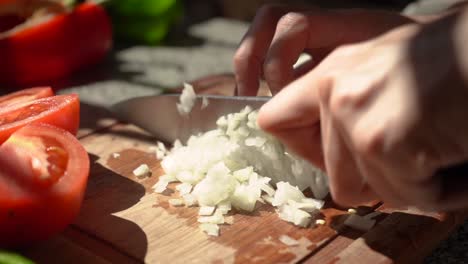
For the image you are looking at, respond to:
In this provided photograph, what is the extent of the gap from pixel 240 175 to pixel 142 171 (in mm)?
205

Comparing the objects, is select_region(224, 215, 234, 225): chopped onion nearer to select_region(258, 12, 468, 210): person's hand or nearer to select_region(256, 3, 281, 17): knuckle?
select_region(258, 12, 468, 210): person's hand

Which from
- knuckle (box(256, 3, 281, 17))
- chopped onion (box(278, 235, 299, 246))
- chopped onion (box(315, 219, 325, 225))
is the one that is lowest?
chopped onion (box(278, 235, 299, 246))

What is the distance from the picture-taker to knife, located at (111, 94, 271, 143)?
128 centimetres

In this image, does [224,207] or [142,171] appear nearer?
[224,207]

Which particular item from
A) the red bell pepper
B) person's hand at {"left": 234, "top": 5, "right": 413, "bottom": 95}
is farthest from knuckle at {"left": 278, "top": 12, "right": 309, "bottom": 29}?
the red bell pepper

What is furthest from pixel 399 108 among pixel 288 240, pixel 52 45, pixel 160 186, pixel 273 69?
pixel 52 45

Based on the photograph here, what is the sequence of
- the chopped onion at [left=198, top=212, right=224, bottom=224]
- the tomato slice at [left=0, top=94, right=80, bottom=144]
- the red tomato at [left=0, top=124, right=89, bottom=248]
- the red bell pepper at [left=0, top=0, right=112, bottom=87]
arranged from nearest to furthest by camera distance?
1. the red tomato at [left=0, top=124, right=89, bottom=248]
2. the chopped onion at [left=198, top=212, right=224, bottom=224]
3. the tomato slice at [left=0, top=94, right=80, bottom=144]
4. the red bell pepper at [left=0, top=0, right=112, bottom=87]

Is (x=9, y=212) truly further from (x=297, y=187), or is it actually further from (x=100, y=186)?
(x=297, y=187)

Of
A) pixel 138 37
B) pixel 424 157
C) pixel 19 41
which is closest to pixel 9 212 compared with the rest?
pixel 424 157

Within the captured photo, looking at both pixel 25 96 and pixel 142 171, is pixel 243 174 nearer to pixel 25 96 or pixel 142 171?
pixel 142 171

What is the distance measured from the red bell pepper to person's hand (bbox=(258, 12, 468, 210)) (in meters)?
1.23

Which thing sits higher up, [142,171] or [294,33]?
[294,33]

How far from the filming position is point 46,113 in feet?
3.89

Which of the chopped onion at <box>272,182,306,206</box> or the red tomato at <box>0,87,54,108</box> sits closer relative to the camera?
the chopped onion at <box>272,182,306,206</box>
